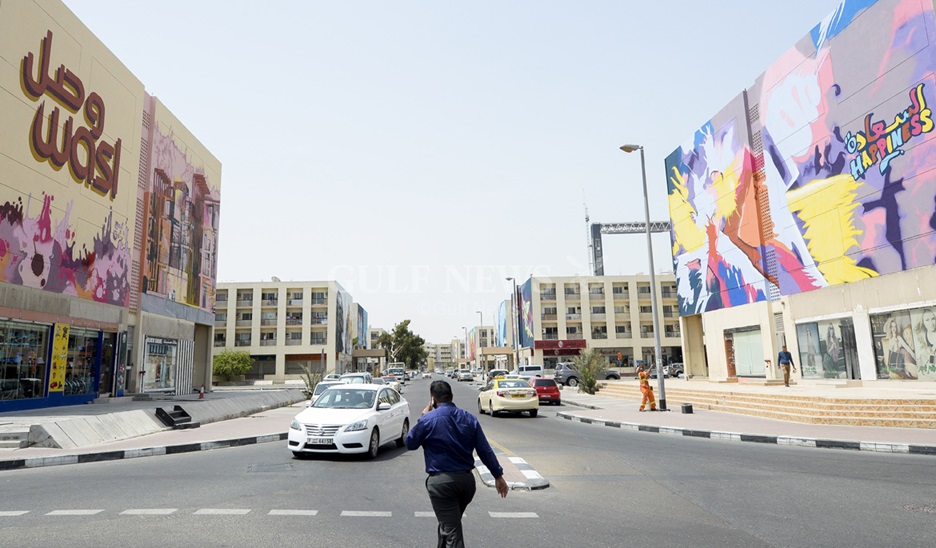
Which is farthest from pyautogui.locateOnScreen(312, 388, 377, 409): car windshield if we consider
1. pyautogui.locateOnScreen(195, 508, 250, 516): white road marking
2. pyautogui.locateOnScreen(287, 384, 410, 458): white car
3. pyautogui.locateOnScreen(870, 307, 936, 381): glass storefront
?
pyautogui.locateOnScreen(870, 307, 936, 381): glass storefront

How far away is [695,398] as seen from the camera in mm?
24234

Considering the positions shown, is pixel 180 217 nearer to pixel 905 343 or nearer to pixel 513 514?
pixel 513 514

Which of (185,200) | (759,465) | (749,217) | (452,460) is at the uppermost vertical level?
(185,200)

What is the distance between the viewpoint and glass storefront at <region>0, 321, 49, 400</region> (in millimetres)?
20750

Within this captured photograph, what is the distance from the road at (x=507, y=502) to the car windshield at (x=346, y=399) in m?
1.25

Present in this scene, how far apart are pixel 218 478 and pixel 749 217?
109 feet

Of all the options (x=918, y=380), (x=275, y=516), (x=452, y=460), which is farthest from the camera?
(x=918, y=380)

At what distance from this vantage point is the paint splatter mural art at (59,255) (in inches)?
833

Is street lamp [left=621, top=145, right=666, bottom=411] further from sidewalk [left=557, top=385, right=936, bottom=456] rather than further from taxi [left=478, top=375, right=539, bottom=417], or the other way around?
taxi [left=478, top=375, right=539, bottom=417]

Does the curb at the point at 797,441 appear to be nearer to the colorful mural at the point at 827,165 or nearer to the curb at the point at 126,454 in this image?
the curb at the point at 126,454

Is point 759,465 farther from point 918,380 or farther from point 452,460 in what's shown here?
point 918,380

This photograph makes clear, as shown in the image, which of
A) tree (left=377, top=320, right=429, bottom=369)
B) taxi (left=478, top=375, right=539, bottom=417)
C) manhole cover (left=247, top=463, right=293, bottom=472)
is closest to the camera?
manhole cover (left=247, top=463, right=293, bottom=472)

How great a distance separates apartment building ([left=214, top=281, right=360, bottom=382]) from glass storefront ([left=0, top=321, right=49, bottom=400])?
51750mm

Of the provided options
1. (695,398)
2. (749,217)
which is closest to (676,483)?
(695,398)
